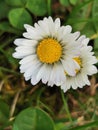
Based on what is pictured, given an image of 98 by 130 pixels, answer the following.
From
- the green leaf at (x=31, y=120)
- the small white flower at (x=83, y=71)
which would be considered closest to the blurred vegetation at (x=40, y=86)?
the green leaf at (x=31, y=120)

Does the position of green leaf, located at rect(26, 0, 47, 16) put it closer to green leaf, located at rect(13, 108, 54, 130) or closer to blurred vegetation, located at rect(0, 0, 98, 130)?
blurred vegetation, located at rect(0, 0, 98, 130)

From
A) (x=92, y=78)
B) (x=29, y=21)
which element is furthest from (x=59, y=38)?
(x=92, y=78)

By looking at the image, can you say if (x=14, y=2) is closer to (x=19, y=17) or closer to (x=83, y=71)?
(x=19, y=17)

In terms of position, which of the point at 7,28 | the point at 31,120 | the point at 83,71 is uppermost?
the point at 7,28

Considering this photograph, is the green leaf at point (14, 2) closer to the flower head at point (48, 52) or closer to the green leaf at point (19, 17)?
Result: the green leaf at point (19, 17)

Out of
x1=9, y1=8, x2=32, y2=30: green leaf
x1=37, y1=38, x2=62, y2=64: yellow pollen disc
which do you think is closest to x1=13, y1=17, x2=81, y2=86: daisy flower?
x1=37, y1=38, x2=62, y2=64: yellow pollen disc

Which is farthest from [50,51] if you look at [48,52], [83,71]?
[83,71]

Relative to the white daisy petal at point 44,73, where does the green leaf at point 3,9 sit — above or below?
above
